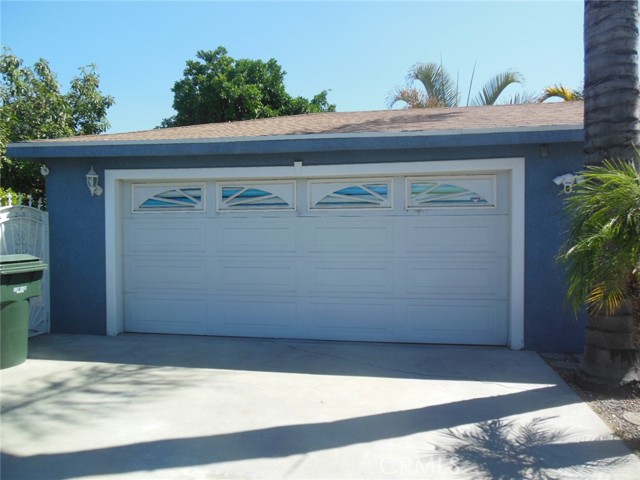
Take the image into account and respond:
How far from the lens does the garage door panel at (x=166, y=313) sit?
7.58m

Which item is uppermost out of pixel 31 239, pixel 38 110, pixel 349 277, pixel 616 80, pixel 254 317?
pixel 38 110

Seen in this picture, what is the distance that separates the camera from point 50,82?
44.1ft

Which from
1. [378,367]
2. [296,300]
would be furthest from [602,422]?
[296,300]

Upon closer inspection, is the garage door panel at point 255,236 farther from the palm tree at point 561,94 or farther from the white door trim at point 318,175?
the palm tree at point 561,94

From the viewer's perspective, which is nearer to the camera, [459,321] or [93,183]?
[459,321]

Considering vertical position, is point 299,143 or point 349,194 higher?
point 299,143

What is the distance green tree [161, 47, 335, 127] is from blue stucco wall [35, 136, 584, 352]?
12.6 meters

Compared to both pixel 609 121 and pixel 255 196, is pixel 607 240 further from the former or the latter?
pixel 255 196

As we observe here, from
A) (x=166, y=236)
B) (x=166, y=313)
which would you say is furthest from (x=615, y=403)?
(x=166, y=236)

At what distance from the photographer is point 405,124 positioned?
729 cm

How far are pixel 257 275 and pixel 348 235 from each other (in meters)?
1.46

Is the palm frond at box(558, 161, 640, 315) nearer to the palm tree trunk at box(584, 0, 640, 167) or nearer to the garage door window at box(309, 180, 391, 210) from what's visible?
the palm tree trunk at box(584, 0, 640, 167)

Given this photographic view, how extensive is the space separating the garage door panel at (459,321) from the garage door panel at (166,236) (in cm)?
324

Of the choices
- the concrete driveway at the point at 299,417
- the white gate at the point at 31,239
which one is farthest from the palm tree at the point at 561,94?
the white gate at the point at 31,239
